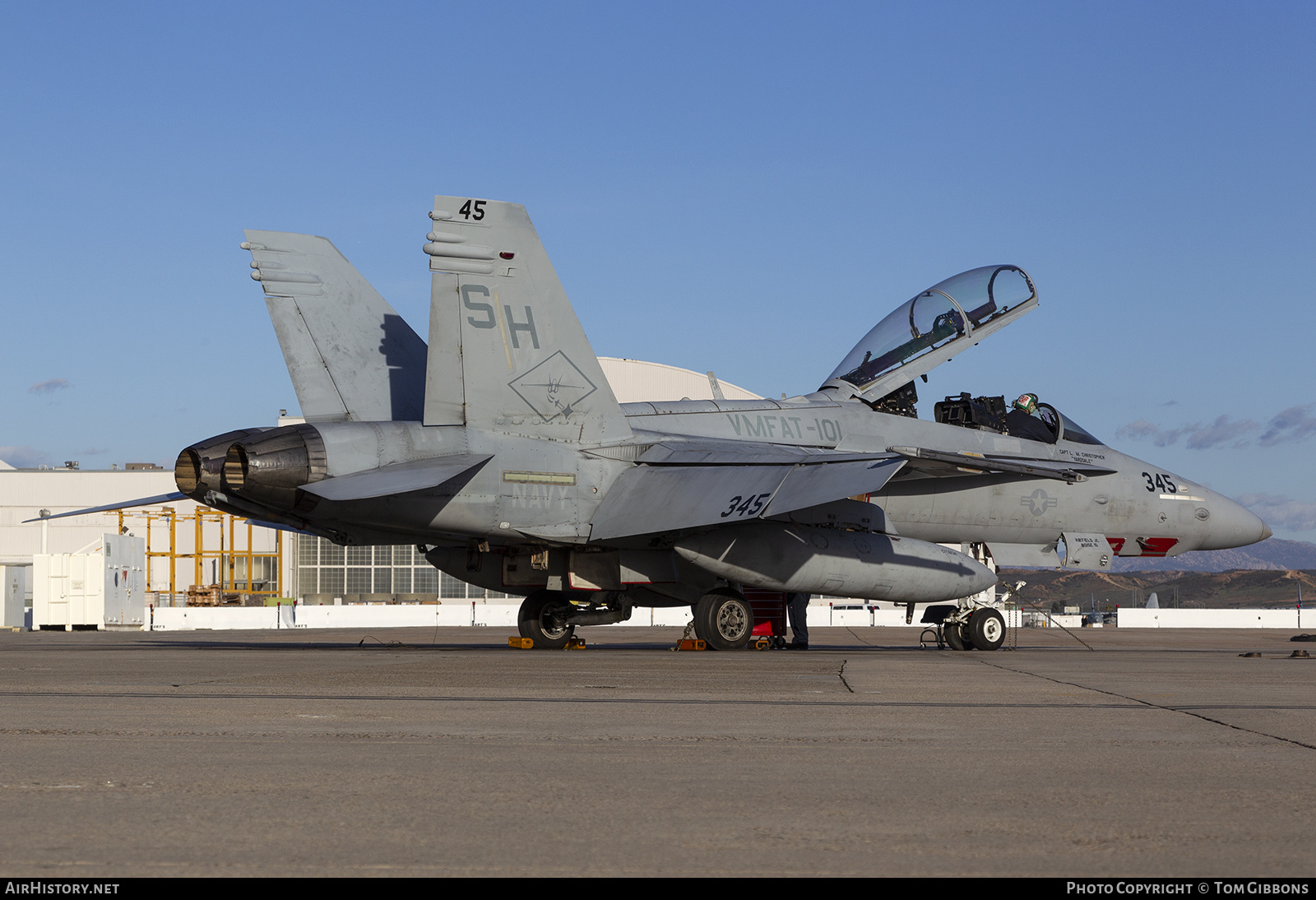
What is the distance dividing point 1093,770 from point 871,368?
509 inches

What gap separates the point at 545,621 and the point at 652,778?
12783 millimetres

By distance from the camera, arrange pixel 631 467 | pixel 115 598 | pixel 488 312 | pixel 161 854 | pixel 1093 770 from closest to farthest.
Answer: pixel 161 854 < pixel 1093 770 < pixel 488 312 < pixel 631 467 < pixel 115 598

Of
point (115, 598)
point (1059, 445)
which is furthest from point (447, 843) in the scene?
point (115, 598)

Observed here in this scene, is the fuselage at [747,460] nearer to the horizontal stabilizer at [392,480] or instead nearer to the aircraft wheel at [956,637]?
the horizontal stabilizer at [392,480]

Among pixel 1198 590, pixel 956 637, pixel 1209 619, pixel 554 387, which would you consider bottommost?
pixel 1198 590

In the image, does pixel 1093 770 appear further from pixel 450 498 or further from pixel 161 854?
pixel 450 498

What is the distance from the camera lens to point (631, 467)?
15633 mm

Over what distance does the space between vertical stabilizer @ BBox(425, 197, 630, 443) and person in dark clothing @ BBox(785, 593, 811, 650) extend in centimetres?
484

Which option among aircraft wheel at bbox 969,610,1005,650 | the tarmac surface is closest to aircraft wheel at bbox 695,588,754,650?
aircraft wheel at bbox 969,610,1005,650

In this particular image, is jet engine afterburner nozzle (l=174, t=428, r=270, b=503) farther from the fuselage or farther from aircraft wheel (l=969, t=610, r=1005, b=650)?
aircraft wheel (l=969, t=610, r=1005, b=650)

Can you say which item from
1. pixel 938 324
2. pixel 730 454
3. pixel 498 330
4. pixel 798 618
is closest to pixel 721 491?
pixel 730 454

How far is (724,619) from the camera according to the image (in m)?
16.0

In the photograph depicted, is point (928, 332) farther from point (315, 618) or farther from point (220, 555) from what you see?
point (220, 555)

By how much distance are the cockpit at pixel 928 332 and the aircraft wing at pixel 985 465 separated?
0.98 meters
